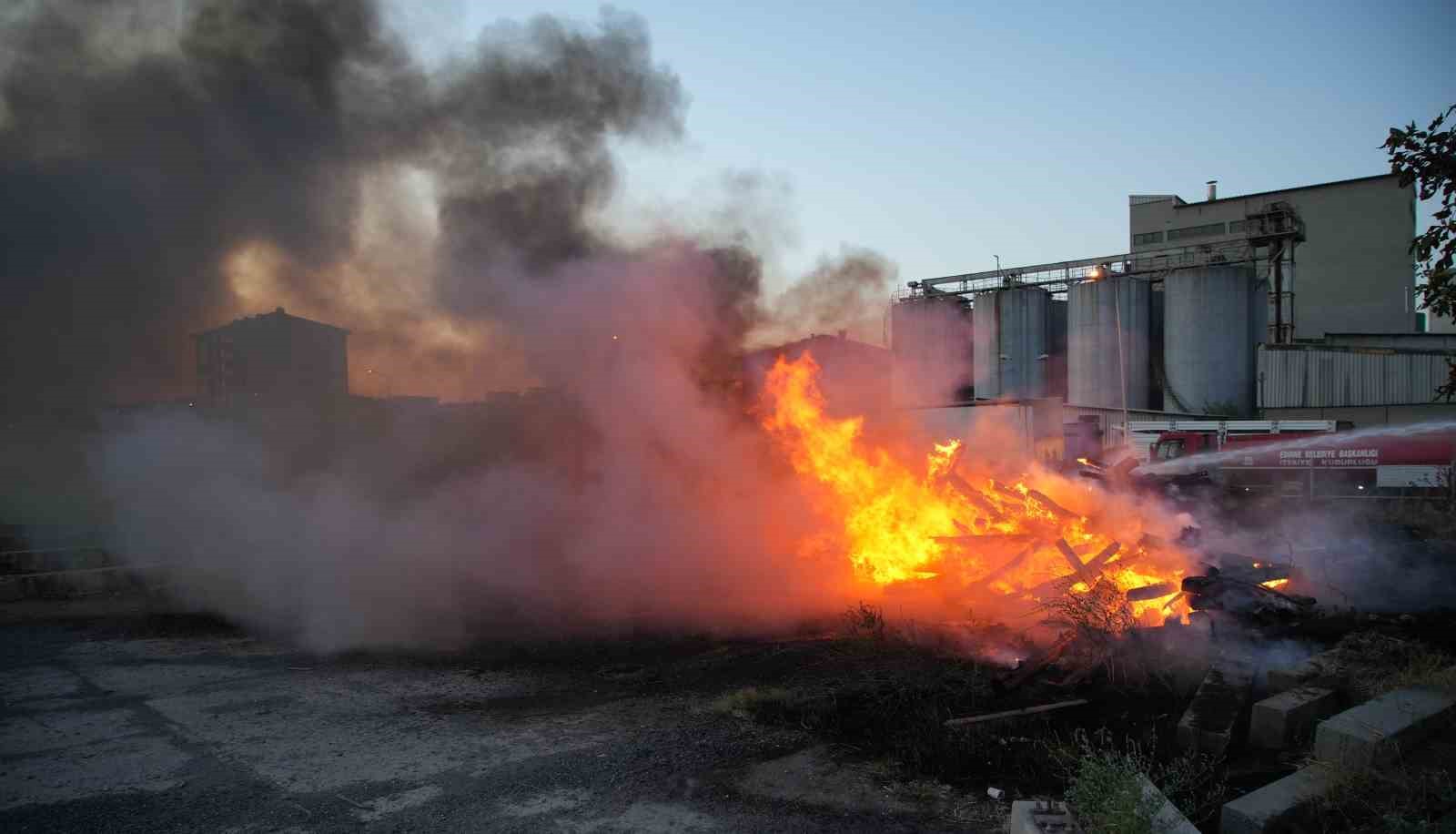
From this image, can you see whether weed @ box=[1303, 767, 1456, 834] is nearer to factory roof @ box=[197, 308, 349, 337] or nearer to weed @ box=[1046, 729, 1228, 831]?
weed @ box=[1046, 729, 1228, 831]

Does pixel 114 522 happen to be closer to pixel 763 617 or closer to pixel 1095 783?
pixel 763 617

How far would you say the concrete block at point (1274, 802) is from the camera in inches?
188

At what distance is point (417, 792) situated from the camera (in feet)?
19.6

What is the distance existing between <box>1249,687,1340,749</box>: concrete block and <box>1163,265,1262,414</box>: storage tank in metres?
27.4

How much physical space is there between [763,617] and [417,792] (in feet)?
17.9

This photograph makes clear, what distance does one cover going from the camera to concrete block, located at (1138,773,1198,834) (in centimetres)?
464

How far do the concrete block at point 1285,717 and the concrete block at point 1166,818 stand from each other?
1.80m

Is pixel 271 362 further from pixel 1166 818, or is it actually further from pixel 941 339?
pixel 941 339

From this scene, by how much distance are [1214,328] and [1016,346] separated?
7.54m

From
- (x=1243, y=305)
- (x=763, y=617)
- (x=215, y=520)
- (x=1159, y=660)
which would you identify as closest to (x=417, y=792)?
(x=763, y=617)

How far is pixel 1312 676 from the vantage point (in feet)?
22.5

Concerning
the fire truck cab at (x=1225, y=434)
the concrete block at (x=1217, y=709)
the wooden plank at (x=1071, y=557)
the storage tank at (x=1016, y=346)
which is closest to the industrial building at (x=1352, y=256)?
the storage tank at (x=1016, y=346)

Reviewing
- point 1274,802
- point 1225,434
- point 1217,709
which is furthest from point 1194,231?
point 1274,802

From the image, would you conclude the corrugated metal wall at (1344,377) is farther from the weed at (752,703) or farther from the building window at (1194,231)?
the weed at (752,703)
